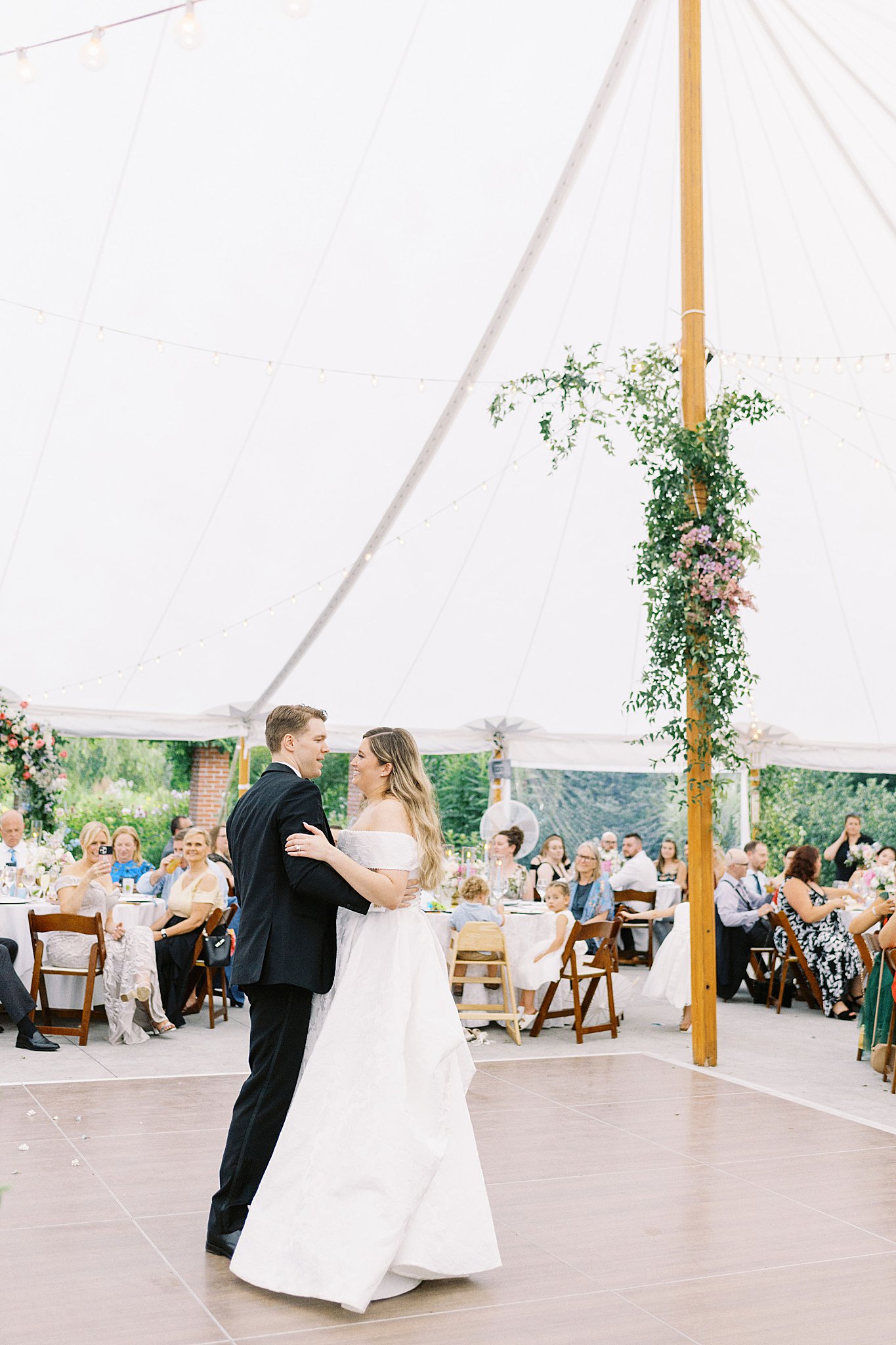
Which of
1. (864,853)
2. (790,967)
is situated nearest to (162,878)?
(790,967)

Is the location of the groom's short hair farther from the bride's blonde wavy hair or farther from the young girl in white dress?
the young girl in white dress

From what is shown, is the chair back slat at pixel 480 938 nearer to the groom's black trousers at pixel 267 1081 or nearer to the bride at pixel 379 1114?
the bride at pixel 379 1114

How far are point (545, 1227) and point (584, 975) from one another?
3.67 meters

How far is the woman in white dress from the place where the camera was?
8.00m

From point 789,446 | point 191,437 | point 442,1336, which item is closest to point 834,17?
point 789,446

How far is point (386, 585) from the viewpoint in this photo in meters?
10.2

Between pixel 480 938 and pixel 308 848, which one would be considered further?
pixel 480 938

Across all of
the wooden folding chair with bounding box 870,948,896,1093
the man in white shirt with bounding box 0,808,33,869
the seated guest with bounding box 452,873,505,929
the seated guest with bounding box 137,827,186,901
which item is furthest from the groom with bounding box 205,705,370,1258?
the seated guest with bounding box 137,827,186,901

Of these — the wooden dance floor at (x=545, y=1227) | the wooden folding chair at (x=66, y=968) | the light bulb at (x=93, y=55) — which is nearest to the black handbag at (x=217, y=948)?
the wooden folding chair at (x=66, y=968)

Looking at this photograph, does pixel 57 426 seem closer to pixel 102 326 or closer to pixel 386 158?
pixel 102 326

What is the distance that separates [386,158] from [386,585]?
13.3 ft

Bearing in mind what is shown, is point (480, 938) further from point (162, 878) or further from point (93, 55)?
point (93, 55)

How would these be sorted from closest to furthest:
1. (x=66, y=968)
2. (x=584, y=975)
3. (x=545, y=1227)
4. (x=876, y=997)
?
(x=545, y=1227) → (x=876, y=997) → (x=66, y=968) → (x=584, y=975)

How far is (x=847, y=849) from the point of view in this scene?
11.7m
